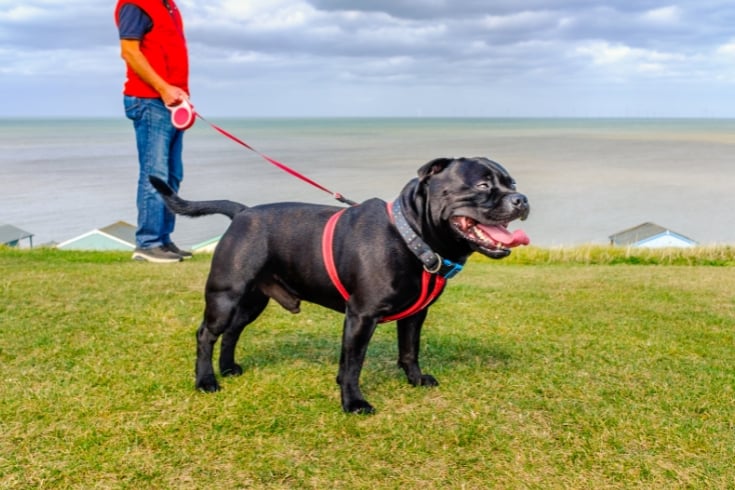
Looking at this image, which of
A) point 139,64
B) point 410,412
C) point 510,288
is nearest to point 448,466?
point 410,412

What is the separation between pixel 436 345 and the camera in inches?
214

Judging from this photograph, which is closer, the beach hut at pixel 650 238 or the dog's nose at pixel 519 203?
the dog's nose at pixel 519 203

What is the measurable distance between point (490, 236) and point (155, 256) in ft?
20.0

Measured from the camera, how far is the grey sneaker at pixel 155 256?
8.65m

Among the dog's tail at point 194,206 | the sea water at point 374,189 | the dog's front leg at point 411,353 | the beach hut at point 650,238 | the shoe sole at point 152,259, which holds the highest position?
the dog's tail at point 194,206

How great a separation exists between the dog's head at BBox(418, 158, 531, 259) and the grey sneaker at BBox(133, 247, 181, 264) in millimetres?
5690

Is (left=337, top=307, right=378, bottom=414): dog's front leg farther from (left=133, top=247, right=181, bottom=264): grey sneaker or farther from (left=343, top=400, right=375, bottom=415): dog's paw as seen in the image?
(left=133, top=247, right=181, bottom=264): grey sneaker

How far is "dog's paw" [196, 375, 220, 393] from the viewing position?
14.3 ft

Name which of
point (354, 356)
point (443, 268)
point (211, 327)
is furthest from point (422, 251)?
point (211, 327)

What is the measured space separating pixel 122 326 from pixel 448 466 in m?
3.38

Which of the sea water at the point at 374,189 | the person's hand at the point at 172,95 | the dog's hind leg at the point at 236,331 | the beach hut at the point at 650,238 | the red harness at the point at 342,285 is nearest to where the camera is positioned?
the red harness at the point at 342,285

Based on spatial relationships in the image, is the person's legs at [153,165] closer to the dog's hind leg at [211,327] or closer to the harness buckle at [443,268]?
the dog's hind leg at [211,327]

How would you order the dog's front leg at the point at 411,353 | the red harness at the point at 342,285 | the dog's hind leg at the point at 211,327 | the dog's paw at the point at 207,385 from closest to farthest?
the red harness at the point at 342,285
the dog's hind leg at the point at 211,327
the dog's paw at the point at 207,385
the dog's front leg at the point at 411,353

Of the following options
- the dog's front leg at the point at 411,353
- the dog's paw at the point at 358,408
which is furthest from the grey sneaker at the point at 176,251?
the dog's paw at the point at 358,408
